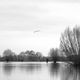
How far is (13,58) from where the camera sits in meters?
113

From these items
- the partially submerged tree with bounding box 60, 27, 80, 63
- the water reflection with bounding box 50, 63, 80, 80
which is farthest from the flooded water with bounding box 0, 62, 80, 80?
the partially submerged tree with bounding box 60, 27, 80, 63

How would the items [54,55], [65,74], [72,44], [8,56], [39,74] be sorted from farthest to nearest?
[8,56]
[54,55]
[72,44]
[39,74]
[65,74]

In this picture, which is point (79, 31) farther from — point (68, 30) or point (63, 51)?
point (63, 51)

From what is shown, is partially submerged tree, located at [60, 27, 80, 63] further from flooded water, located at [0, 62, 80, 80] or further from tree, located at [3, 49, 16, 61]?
tree, located at [3, 49, 16, 61]

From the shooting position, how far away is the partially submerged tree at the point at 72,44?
45856 mm

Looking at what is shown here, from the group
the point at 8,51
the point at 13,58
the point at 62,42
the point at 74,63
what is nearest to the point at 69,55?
the point at 74,63

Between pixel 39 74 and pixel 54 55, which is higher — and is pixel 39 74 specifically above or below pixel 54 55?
below

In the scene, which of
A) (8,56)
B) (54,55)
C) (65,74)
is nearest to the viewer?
(65,74)

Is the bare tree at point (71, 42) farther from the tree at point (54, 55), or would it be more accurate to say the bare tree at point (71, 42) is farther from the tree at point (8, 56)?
the tree at point (8, 56)

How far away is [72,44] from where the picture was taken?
47688mm

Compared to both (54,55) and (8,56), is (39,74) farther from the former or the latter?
(8,56)

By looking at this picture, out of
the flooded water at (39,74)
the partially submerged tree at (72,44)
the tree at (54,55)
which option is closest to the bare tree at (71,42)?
the partially submerged tree at (72,44)

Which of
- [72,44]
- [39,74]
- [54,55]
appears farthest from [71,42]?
[54,55]

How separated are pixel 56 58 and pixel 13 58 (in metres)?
37.2
